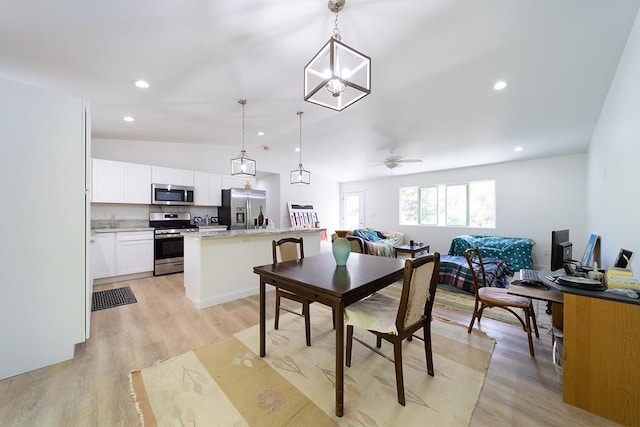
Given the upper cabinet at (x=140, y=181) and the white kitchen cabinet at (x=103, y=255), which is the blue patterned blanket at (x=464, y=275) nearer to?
the upper cabinet at (x=140, y=181)

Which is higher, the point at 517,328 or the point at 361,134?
the point at 361,134

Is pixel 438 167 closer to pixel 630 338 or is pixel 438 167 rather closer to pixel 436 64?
pixel 436 64

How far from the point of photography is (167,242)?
14.8 ft

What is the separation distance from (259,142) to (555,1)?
4.65 meters

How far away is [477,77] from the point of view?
101 inches

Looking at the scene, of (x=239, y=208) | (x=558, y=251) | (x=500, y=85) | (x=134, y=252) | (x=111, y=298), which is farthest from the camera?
(x=239, y=208)

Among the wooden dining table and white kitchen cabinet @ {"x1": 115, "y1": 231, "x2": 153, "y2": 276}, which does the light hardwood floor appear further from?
white kitchen cabinet @ {"x1": 115, "y1": 231, "x2": 153, "y2": 276}

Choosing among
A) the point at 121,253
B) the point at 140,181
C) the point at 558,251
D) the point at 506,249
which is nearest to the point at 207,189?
the point at 140,181

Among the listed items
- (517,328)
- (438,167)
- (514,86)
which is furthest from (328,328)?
(438,167)

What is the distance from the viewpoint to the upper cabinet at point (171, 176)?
458 cm

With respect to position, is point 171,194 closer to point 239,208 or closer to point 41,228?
point 239,208

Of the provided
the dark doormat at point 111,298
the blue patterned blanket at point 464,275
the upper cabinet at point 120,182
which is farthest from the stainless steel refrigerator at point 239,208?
the blue patterned blanket at point 464,275

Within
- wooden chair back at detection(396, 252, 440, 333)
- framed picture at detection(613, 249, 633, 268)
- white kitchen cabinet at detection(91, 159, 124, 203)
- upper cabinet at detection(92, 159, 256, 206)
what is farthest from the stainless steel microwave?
framed picture at detection(613, 249, 633, 268)

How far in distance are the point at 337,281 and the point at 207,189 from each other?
15.0ft
